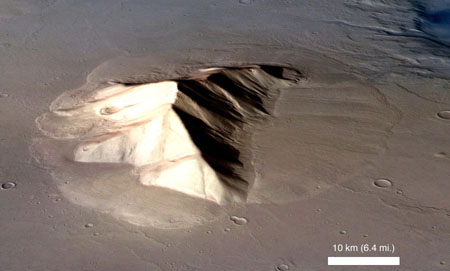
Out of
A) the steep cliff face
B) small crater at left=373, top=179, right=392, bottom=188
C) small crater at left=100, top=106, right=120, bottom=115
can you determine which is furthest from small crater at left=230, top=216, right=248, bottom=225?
small crater at left=100, top=106, right=120, bottom=115

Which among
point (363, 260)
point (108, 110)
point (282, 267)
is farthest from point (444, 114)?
point (108, 110)

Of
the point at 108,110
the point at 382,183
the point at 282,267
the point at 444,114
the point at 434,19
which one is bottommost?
the point at 282,267

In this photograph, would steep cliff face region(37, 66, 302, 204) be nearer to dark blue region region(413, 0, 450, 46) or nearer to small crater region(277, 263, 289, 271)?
small crater region(277, 263, 289, 271)

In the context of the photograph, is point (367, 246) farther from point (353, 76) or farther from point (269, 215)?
point (353, 76)

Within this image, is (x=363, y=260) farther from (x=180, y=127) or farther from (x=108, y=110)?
(x=108, y=110)

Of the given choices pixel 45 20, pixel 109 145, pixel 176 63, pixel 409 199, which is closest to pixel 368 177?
pixel 409 199

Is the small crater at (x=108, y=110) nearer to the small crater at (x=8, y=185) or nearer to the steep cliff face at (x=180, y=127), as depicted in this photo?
the steep cliff face at (x=180, y=127)
